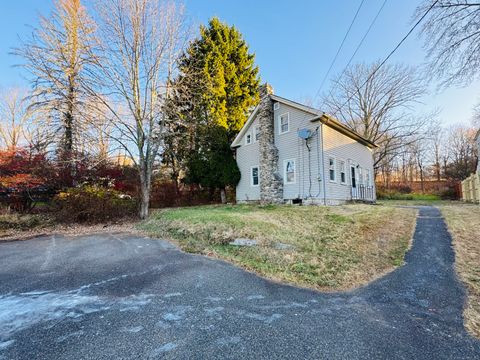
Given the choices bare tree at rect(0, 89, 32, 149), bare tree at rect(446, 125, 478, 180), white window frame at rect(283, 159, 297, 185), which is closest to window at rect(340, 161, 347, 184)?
white window frame at rect(283, 159, 297, 185)

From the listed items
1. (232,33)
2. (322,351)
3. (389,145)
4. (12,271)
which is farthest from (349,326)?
(389,145)

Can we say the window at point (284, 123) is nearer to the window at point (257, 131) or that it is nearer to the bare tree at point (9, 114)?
the window at point (257, 131)

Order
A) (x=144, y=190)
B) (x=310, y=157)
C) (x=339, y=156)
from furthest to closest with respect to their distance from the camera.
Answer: (x=339, y=156) → (x=310, y=157) → (x=144, y=190)

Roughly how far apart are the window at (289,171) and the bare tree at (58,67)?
33.7 feet

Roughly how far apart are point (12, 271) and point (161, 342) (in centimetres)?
416

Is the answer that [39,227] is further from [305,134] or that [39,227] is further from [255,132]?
[305,134]

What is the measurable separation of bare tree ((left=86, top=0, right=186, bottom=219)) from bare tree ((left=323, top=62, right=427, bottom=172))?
17.6 metres

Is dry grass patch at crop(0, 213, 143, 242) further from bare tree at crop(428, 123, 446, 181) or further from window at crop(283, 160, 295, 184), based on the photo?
bare tree at crop(428, 123, 446, 181)

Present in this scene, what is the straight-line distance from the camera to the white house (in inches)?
474

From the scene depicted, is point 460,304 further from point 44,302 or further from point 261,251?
point 44,302

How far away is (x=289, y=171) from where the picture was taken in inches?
521

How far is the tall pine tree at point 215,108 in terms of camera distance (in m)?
15.6

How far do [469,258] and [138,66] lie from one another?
12.8 m

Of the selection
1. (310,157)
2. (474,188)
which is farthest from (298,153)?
(474,188)
